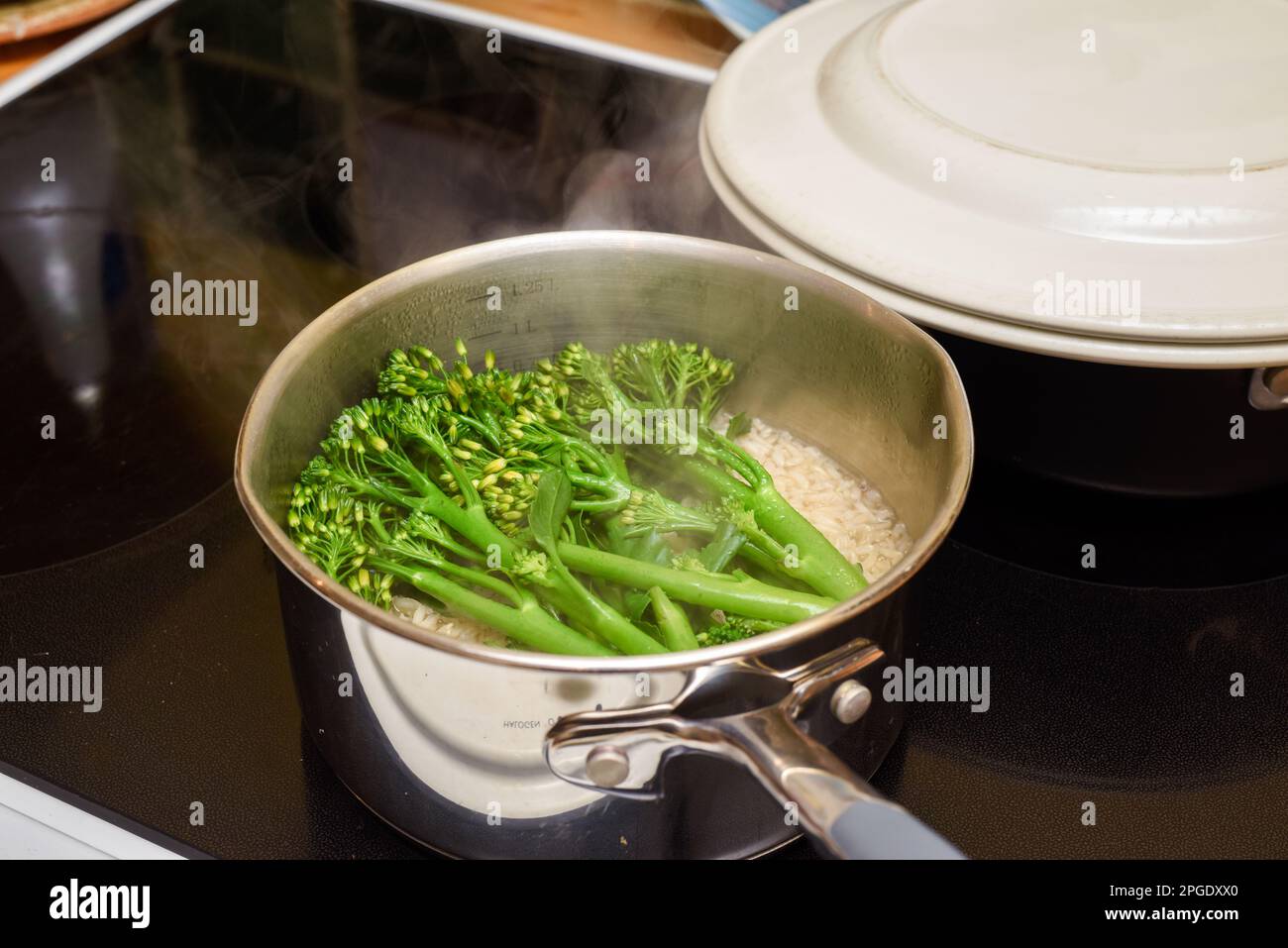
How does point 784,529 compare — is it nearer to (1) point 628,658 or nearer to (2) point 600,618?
(2) point 600,618

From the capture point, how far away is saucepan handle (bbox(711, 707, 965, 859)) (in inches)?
21.3

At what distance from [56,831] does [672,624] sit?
0.48 metres

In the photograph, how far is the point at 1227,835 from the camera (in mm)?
824

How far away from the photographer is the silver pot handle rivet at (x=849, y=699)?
2.17 ft

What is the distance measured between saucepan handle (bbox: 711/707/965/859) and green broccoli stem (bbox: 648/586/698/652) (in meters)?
0.19

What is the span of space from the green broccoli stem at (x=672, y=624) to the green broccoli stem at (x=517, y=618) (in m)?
0.04

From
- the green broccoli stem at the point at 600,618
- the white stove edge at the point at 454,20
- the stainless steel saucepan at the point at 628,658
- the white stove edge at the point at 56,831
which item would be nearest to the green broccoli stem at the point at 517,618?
the green broccoli stem at the point at 600,618

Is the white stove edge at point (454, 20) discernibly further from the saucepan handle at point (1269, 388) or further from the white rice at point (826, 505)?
the saucepan handle at point (1269, 388)

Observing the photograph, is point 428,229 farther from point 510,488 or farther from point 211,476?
point 510,488

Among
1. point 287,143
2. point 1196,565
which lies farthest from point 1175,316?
point 287,143

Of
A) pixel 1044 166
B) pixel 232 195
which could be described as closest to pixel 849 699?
pixel 1044 166

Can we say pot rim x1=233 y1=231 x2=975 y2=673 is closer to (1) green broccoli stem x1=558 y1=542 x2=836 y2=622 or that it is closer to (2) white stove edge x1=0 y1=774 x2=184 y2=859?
(1) green broccoli stem x1=558 y1=542 x2=836 y2=622

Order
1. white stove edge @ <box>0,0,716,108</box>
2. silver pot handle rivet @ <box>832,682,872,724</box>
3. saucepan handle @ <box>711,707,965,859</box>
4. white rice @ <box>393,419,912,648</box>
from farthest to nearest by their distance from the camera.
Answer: white stove edge @ <box>0,0,716,108</box>
white rice @ <box>393,419,912,648</box>
silver pot handle rivet @ <box>832,682,872,724</box>
saucepan handle @ <box>711,707,965,859</box>

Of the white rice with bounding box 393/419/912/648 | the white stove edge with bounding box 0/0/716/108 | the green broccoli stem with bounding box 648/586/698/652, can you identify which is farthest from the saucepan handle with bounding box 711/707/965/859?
the white stove edge with bounding box 0/0/716/108
